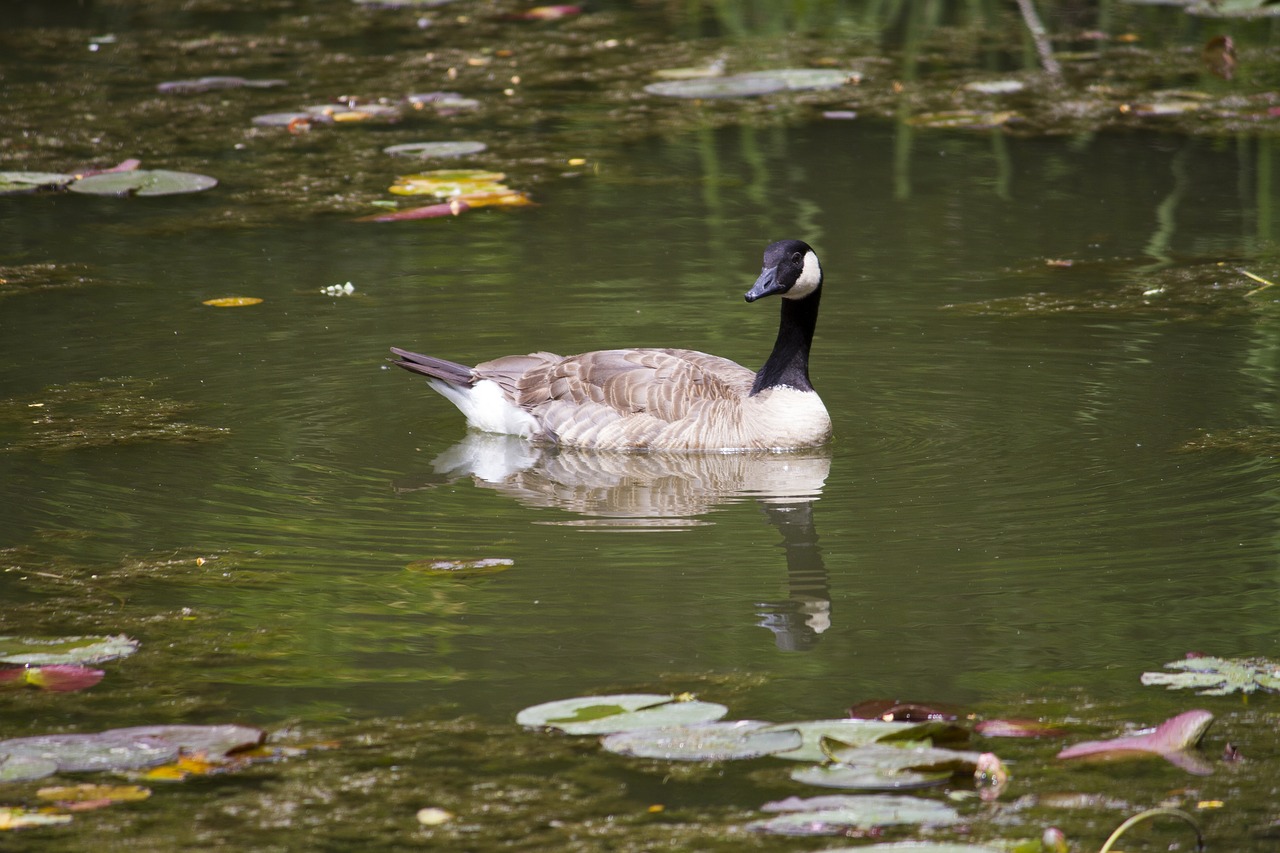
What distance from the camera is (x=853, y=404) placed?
9047 mm

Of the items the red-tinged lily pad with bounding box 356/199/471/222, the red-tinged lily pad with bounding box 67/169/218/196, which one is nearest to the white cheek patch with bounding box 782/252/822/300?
the red-tinged lily pad with bounding box 356/199/471/222

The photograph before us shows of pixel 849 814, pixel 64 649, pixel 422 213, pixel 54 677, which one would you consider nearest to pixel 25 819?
pixel 54 677

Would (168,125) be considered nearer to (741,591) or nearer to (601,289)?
(601,289)

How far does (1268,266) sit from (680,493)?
480 centimetres

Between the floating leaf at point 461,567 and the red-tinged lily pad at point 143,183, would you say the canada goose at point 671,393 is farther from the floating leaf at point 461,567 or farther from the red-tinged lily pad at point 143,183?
the red-tinged lily pad at point 143,183

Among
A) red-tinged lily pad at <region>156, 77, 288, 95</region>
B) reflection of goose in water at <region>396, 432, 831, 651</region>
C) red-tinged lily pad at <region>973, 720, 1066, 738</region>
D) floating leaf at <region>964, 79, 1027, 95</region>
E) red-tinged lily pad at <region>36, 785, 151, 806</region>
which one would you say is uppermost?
red-tinged lily pad at <region>156, 77, 288, 95</region>

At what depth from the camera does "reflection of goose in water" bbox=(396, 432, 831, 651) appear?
7.27m

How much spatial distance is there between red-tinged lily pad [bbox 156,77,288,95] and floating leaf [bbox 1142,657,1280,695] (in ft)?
39.9

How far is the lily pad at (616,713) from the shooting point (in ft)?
16.0

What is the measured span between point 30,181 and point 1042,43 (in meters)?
9.36

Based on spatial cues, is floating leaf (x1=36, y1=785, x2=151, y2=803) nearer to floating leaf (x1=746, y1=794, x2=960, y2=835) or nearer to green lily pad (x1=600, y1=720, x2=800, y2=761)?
green lily pad (x1=600, y1=720, x2=800, y2=761)

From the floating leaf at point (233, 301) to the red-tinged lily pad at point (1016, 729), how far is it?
6.57m

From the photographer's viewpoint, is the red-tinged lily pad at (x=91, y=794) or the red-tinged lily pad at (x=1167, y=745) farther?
the red-tinged lily pad at (x=1167, y=745)

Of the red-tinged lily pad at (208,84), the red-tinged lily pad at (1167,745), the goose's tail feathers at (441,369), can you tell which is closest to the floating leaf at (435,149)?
the red-tinged lily pad at (208,84)
